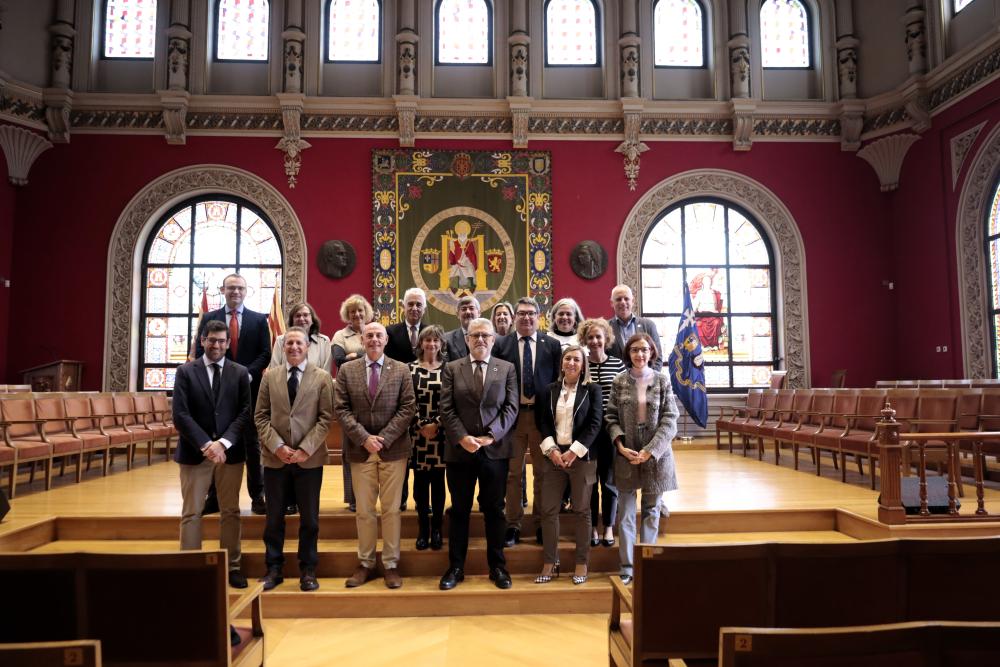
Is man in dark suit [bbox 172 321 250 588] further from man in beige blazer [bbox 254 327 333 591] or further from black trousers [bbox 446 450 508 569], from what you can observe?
black trousers [bbox 446 450 508 569]

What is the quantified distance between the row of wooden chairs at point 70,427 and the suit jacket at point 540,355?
4.25m

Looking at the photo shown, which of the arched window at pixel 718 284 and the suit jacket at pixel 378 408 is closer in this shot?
the suit jacket at pixel 378 408

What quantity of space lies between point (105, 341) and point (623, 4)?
367 inches

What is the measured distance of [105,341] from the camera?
9.64 m

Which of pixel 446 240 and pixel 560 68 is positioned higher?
pixel 560 68

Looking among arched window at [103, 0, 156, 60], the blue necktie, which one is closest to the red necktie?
the blue necktie

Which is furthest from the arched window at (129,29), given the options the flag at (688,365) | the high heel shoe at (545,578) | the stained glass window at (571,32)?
the high heel shoe at (545,578)

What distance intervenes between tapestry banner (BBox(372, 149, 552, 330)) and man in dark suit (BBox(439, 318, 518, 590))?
6.12 meters

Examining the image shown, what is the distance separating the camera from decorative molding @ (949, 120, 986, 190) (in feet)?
28.7

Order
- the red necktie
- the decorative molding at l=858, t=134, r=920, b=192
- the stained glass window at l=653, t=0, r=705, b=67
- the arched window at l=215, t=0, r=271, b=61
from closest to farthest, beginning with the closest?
the red necktie < the decorative molding at l=858, t=134, r=920, b=192 < the arched window at l=215, t=0, r=271, b=61 < the stained glass window at l=653, t=0, r=705, b=67

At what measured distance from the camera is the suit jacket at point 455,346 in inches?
172

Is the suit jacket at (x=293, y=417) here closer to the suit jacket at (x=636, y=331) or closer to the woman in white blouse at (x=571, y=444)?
the woman in white blouse at (x=571, y=444)

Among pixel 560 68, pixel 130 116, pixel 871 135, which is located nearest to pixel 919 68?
pixel 871 135

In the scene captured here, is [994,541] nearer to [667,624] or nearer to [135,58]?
[667,624]
